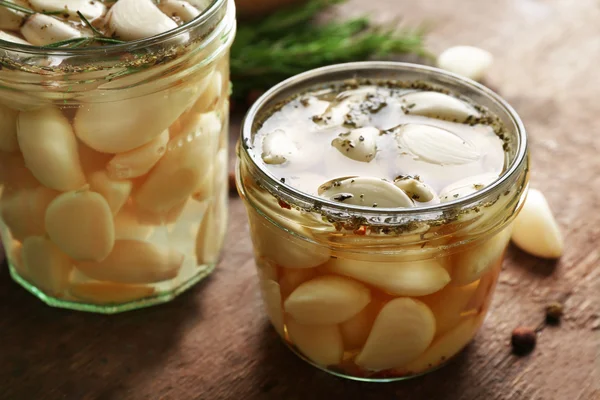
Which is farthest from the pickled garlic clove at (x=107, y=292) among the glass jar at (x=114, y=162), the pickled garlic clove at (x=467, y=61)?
the pickled garlic clove at (x=467, y=61)

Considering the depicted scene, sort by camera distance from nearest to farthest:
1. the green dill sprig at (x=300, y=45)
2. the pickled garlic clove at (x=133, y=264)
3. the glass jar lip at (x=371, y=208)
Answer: the glass jar lip at (x=371, y=208) → the pickled garlic clove at (x=133, y=264) → the green dill sprig at (x=300, y=45)

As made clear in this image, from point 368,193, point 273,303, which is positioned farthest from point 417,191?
point 273,303

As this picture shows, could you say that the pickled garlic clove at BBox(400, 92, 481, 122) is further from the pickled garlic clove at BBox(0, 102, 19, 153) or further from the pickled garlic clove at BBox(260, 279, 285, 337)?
the pickled garlic clove at BBox(0, 102, 19, 153)

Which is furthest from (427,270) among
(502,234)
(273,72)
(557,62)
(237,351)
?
(557,62)

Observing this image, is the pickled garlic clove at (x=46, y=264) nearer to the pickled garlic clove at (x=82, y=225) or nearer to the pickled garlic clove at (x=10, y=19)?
the pickled garlic clove at (x=82, y=225)

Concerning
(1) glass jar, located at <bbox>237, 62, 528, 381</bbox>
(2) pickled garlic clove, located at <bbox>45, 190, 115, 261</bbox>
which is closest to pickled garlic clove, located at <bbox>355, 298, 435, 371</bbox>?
(1) glass jar, located at <bbox>237, 62, 528, 381</bbox>

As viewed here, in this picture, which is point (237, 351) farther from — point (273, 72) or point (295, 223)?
point (273, 72)
